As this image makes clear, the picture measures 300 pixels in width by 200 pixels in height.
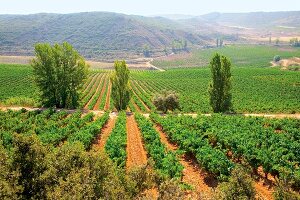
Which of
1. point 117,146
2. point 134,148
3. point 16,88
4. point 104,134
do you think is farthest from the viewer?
point 16,88

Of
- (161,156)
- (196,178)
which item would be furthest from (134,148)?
(196,178)

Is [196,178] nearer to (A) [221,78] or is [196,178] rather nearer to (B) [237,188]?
(B) [237,188]

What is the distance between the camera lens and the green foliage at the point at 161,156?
2433 centimetres

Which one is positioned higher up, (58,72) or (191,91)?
(58,72)

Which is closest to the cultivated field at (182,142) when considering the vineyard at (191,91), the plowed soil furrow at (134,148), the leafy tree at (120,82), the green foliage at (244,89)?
the plowed soil furrow at (134,148)

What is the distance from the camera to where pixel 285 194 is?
43.1 feet

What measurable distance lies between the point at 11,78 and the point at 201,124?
265 feet

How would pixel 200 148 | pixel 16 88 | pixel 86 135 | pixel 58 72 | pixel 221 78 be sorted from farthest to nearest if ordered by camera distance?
pixel 16 88, pixel 58 72, pixel 221 78, pixel 86 135, pixel 200 148

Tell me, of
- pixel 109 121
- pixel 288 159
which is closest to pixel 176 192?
pixel 288 159

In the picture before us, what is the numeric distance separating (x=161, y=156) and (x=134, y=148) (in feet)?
19.9

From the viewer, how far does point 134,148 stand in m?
33.2

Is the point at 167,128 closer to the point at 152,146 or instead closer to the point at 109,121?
the point at 152,146

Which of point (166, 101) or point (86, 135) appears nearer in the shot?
point (86, 135)

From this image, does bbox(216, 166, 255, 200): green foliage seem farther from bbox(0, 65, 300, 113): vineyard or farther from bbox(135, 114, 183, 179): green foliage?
bbox(0, 65, 300, 113): vineyard
